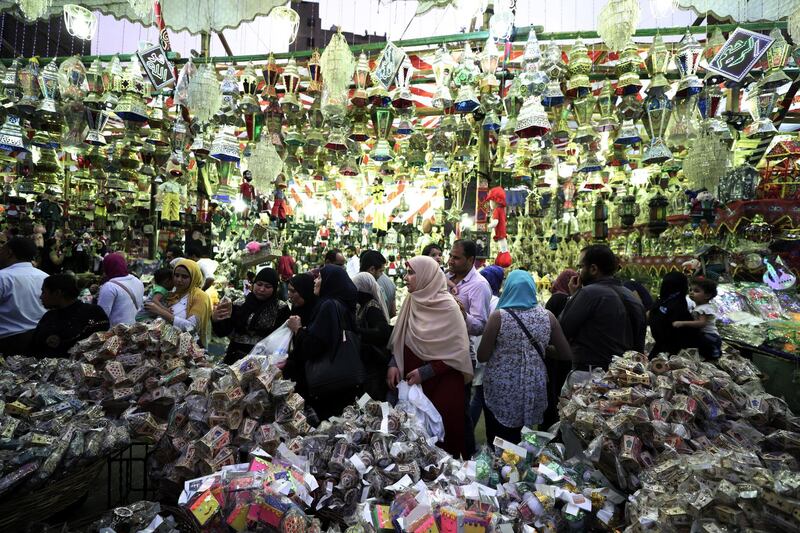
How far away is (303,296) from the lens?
255 cm

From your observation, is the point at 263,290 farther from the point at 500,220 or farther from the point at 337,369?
the point at 500,220

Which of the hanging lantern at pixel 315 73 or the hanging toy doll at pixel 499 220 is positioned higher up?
the hanging lantern at pixel 315 73

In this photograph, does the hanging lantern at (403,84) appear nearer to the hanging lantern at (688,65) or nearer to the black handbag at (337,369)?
the hanging lantern at (688,65)

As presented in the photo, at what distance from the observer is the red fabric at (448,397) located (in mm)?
2225

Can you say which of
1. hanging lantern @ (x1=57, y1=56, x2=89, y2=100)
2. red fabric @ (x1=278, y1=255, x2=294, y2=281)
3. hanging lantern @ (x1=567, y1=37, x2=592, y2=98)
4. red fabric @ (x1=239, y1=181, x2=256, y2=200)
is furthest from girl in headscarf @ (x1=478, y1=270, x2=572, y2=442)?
red fabric @ (x1=239, y1=181, x2=256, y2=200)

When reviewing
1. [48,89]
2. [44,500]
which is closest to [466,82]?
[44,500]

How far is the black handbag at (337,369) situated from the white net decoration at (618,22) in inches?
108

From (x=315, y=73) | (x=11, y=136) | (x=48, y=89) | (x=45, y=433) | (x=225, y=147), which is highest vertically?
(x=315, y=73)

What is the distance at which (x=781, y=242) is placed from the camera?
4.53 meters

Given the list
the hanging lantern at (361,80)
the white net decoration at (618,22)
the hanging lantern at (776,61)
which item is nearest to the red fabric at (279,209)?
the hanging lantern at (361,80)

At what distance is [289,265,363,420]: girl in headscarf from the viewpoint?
228 centimetres

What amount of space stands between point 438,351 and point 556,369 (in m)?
1.04

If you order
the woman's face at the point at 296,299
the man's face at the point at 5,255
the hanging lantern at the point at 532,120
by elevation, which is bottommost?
the woman's face at the point at 296,299

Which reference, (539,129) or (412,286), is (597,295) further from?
(539,129)
